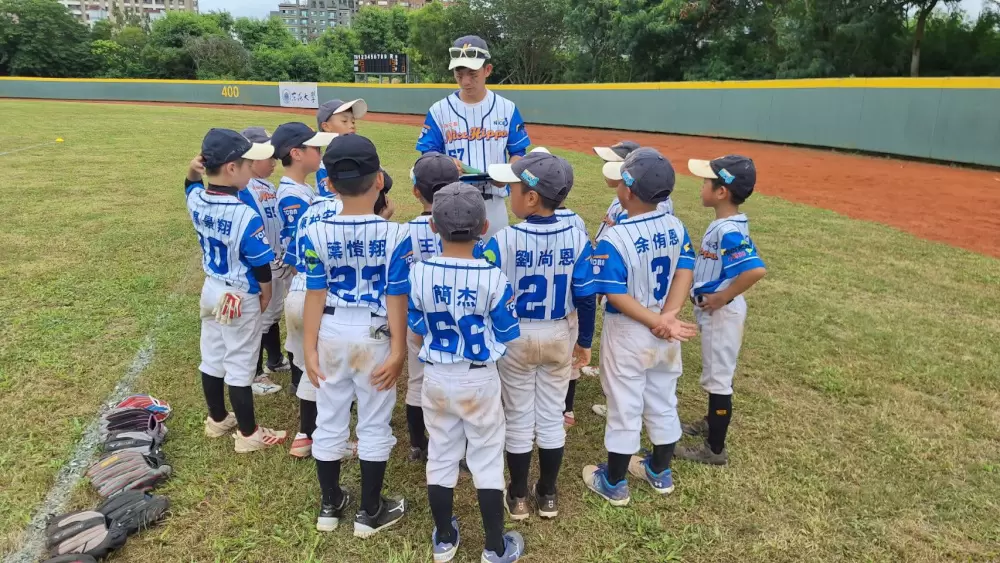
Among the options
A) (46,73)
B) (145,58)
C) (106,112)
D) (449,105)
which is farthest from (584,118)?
(46,73)

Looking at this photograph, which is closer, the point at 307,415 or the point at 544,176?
the point at 544,176

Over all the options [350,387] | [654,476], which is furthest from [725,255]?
[350,387]

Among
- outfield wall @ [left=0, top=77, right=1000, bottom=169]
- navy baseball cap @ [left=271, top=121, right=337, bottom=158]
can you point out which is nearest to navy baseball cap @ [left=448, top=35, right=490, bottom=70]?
navy baseball cap @ [left=271, top=121, right=337, bottom=158]

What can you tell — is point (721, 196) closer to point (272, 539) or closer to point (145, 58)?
point (272, 539)

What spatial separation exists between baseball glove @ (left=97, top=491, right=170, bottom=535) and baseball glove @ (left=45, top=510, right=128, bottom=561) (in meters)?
0.05

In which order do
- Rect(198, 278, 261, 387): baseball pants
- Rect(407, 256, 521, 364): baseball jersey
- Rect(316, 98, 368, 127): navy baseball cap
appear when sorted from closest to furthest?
1. Rect(407, 256, 521, 364): baseball jersey
2. Rect(198, 278, 261, 387): baseball pants
3. Rect(316, 98, 368, 127): navy baseball cap

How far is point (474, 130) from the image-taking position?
4.29 meters

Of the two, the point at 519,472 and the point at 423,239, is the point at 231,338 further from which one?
the point at 519,472

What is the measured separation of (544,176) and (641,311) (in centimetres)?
83

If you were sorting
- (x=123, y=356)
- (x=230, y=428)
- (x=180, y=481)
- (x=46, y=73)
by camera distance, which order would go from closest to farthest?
(x=180, y=481) < (x=230, y=428) < (x=123, y=356) < (x=46, y=73)

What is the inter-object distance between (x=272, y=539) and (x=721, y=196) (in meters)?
2.98

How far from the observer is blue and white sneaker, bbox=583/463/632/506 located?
3.29m

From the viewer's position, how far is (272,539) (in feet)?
9.75

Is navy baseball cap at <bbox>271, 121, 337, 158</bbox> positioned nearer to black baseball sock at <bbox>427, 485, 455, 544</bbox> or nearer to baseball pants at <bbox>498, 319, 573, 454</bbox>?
baseball pants at <bbox>498, 319, 573, 454</bbox>
